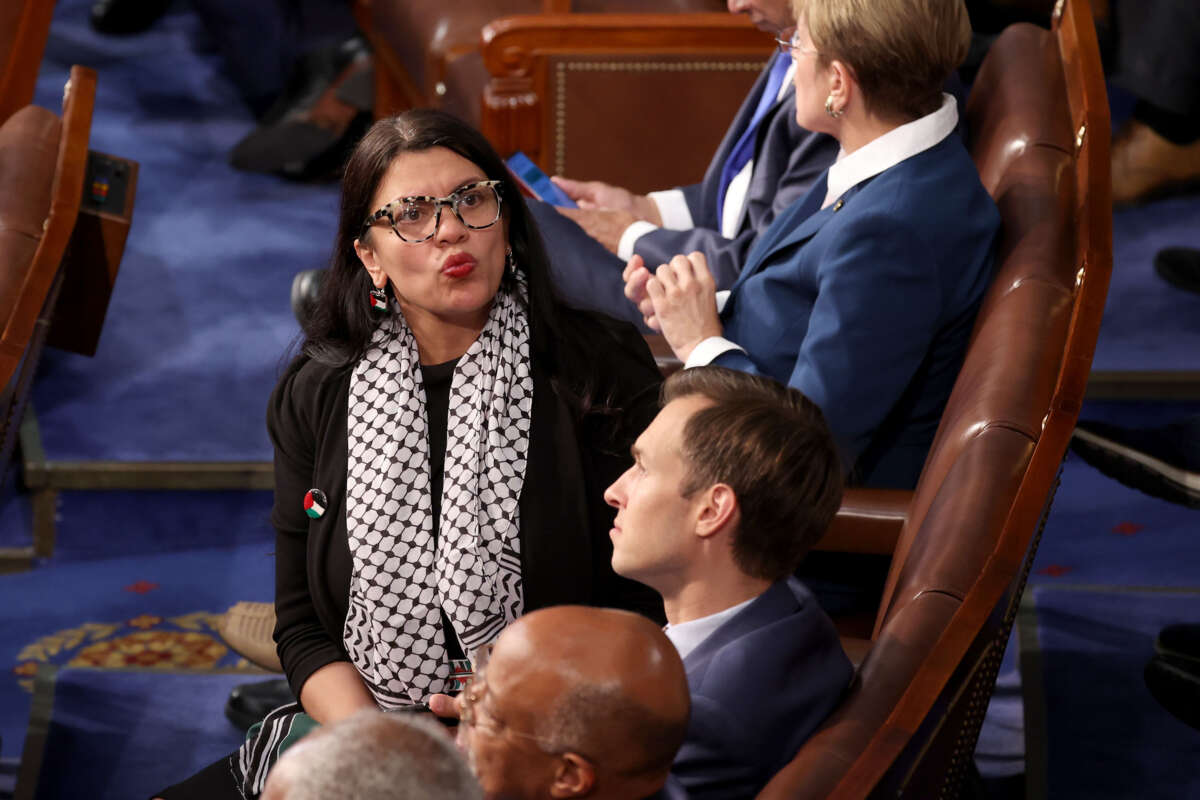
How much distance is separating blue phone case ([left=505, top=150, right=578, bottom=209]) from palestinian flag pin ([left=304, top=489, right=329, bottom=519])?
3.96 ft

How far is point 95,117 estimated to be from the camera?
5.16m

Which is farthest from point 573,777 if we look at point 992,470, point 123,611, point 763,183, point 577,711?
point 123,611

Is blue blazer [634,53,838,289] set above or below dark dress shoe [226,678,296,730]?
above

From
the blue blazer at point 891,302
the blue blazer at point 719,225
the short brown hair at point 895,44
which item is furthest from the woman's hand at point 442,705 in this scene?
the short brown hair at point 895,44

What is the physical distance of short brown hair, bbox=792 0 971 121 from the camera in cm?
206

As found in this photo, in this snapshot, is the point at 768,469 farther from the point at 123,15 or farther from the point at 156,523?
the point at 123,15

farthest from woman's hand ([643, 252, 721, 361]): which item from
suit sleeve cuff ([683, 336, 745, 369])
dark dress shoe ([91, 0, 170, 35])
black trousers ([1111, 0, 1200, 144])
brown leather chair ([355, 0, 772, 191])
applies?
dark dress shoe ([91, 0, 170, 35])

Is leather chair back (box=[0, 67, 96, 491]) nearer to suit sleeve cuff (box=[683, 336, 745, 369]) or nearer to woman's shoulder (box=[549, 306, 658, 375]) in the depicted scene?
woman's shoulder (box=[549, 306, 658, 375])

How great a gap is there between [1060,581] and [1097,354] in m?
0.83

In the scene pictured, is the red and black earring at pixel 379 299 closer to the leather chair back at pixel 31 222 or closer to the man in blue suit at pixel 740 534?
the man in blue suit at pixel 740 534

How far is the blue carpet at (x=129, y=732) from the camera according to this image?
101 inches

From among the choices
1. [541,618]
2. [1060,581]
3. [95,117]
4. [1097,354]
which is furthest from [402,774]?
[95,117]

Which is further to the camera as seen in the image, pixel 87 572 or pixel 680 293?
pixel 87 572

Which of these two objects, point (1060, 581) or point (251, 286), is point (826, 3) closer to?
point (1060, 581)
